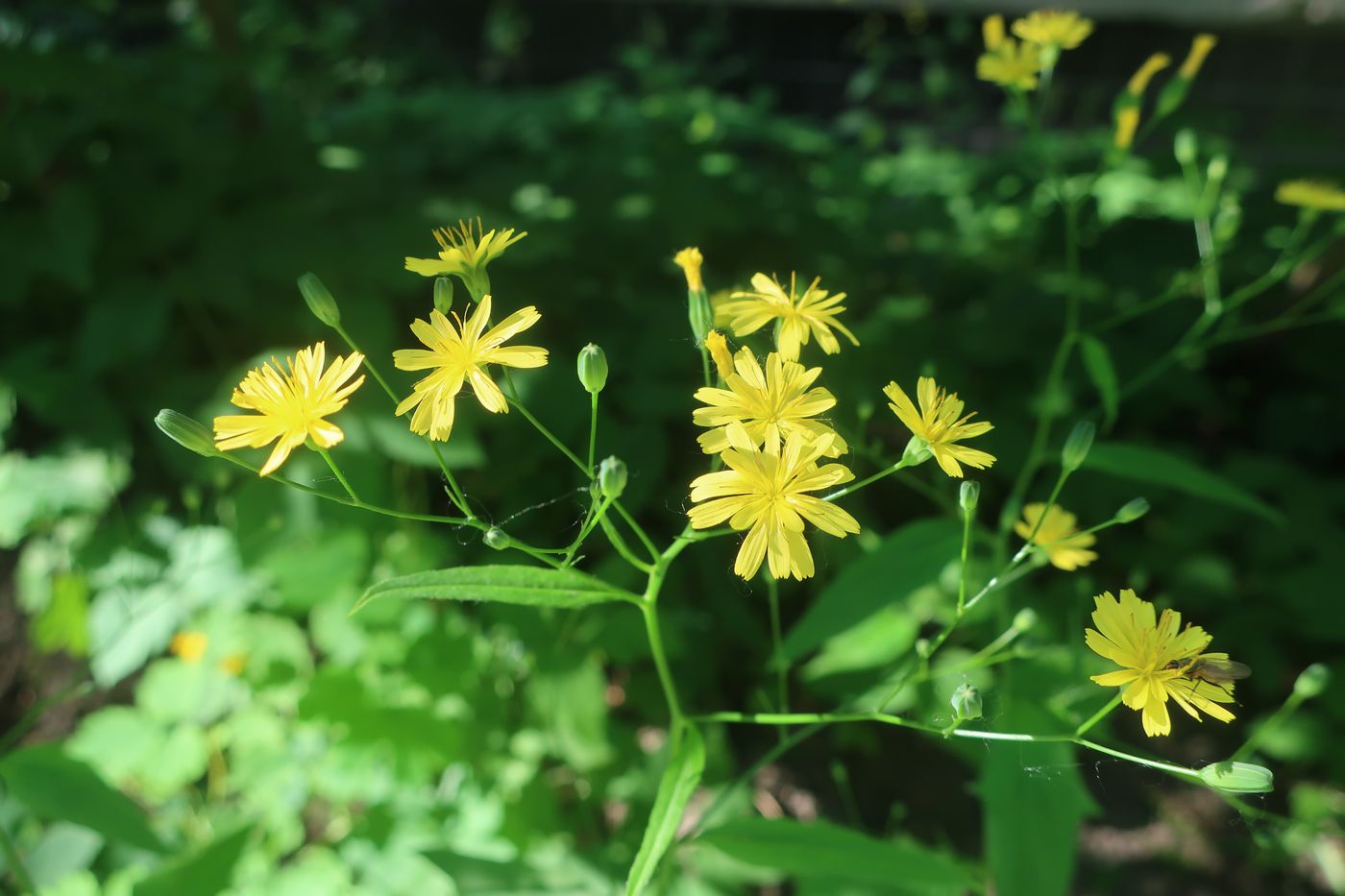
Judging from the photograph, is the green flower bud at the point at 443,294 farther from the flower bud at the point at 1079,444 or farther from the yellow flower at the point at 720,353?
the flower bud at the point at 1079,444

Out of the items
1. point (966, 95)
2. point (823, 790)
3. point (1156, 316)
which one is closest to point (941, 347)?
point (1156, 316)

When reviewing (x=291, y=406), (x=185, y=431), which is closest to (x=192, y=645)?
(x=185, y=431)

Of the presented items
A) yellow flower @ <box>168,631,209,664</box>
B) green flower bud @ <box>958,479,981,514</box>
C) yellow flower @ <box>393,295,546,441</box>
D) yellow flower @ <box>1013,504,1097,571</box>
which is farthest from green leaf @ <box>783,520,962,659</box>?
yellow flower @ <box>168,631,209,664</box>

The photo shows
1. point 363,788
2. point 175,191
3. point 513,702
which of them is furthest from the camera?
point 175,191

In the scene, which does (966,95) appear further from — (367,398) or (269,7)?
(367,398)

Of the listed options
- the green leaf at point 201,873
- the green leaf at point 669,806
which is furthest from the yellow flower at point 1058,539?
the green leaf at point 201,873
